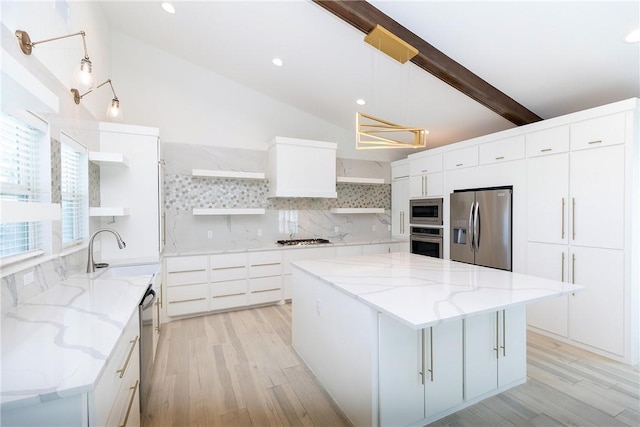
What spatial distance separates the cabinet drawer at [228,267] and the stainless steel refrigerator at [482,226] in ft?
9.13

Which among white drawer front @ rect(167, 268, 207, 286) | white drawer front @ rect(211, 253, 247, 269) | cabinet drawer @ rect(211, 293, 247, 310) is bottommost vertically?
cabinet drawer @ rect(211, 293, 247, 310)

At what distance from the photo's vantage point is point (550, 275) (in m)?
3.04

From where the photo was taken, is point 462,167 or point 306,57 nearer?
point 306,57

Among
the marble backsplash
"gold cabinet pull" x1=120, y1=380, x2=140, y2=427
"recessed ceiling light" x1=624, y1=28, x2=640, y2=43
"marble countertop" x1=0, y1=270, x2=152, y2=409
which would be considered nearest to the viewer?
"marble countertop" x1=0, y1=270, x2=152, y2=409

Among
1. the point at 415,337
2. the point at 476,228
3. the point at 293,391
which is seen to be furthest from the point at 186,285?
the point at 476,228

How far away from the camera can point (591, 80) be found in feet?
9.16

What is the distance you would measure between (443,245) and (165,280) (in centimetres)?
363

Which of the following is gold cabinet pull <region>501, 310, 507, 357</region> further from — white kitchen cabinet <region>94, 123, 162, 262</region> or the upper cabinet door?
white kitchen cabinet <region>94, 123, 162, 262</region>

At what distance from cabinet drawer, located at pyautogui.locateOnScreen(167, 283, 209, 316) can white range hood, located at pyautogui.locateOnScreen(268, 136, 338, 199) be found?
1616 mm

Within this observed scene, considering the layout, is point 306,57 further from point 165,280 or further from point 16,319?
point 16,319

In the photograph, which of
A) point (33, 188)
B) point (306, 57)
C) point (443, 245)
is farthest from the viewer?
point (443, 245)

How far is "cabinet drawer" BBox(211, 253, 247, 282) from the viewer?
381cm

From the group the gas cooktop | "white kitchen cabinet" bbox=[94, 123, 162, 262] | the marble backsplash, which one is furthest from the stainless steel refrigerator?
"white kitchen cabinet" bbox=[94, 123, 162, 262]

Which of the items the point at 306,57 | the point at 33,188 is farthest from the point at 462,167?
the point at 33,188
